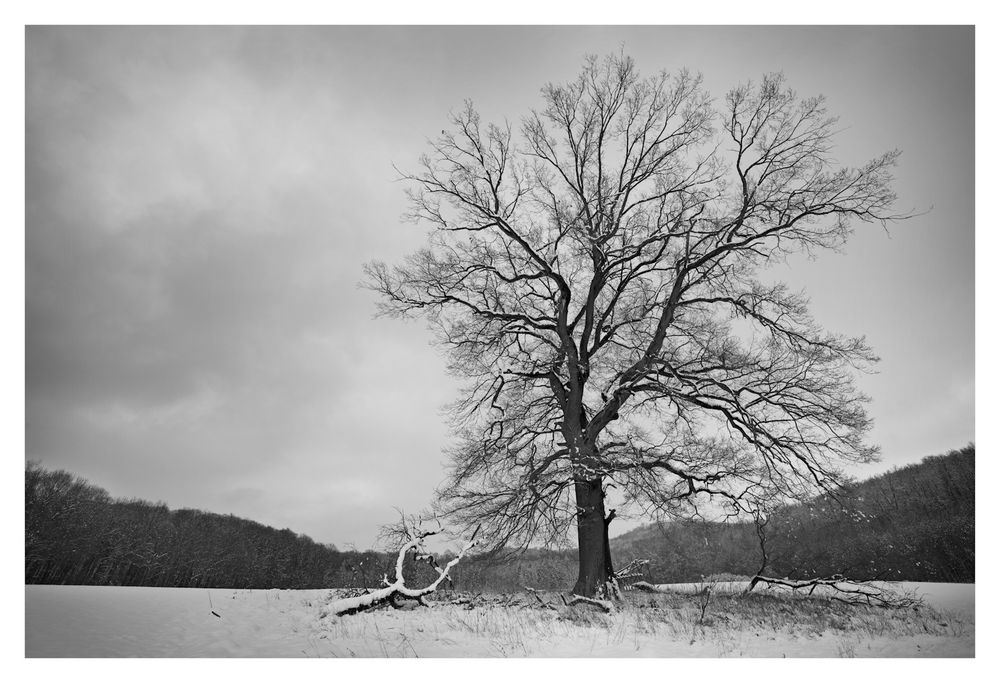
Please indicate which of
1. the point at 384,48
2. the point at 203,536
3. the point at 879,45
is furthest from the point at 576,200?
the point at 203,536

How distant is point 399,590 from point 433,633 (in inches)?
48.7

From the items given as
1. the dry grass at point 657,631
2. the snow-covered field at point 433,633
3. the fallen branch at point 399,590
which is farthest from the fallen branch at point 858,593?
the fallen branch at point 399,590

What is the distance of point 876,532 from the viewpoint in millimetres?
9172

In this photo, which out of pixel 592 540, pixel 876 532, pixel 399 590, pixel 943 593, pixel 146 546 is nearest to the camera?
pixel 399 590

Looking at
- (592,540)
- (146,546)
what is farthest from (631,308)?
(146,546)

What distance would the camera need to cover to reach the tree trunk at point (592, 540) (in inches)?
328

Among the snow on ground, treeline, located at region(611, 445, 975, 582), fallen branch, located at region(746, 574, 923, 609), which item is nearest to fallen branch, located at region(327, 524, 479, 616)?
treeline, located at region(611, 445, 975, 582)

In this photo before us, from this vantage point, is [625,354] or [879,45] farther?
[625,354]

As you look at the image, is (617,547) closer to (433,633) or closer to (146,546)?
(433,633)

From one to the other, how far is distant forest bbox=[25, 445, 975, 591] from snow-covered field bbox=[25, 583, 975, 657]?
1.38m

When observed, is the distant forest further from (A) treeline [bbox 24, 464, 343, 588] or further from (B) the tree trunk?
(B) the tree trunk

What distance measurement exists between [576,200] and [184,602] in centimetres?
1005
